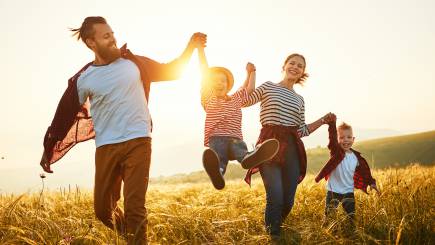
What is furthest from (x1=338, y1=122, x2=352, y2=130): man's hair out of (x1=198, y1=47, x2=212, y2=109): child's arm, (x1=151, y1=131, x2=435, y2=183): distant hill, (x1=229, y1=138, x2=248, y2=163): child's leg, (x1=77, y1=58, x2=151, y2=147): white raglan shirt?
(x1=151, y1=131, x2=435, y2=183): distant hill

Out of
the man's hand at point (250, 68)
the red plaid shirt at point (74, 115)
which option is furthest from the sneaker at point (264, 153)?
the red plaid shirt at point (74, 115)

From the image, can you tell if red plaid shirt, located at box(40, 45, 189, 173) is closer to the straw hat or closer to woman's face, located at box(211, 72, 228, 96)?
woman's face, located at box(211, 72, 228, 96)

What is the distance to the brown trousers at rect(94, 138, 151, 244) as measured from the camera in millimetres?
4203

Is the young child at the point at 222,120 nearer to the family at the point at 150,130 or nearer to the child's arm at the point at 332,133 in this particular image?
the family at the point at 150,130

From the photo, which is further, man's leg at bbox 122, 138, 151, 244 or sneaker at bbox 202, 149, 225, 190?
sneaker at bbox 202, 149, 225, 190

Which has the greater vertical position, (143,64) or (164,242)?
(143,64)

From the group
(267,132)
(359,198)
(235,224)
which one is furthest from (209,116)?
(359,198)

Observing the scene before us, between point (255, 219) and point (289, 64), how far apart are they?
6.82 ft

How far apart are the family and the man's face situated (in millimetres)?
10

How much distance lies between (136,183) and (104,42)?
1493mm

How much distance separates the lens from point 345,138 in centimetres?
616

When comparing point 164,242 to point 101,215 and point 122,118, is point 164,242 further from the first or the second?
point 122,118

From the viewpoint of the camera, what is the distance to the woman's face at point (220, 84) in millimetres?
5754

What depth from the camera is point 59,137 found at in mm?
5094
